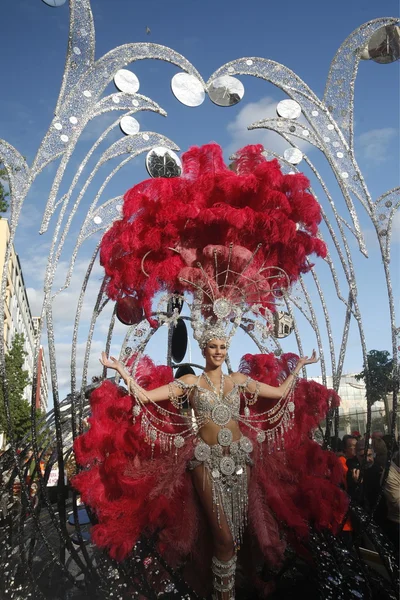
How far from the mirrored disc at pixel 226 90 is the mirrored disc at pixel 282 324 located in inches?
80.3

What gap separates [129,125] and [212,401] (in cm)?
288

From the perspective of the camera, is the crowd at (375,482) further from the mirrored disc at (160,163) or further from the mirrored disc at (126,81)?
the mirrored disc at (126,81)

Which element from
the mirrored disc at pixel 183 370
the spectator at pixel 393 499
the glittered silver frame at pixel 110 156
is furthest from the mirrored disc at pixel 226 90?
the spectator at pixel 393 499

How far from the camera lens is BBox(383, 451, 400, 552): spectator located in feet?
12.5

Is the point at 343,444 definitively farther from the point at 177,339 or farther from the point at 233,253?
the point at 233,253

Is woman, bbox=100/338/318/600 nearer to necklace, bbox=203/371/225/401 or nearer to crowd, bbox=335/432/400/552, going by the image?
necklace, bbox=203/371/225/401

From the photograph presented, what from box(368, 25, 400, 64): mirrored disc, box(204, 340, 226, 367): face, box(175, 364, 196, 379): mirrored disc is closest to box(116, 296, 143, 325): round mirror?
box(175, 364, 196, 379): mirrored disc

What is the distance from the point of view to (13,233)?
3.64 metres

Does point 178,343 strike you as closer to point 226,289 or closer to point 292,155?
point 226,289

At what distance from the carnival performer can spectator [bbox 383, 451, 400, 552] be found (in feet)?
1.28

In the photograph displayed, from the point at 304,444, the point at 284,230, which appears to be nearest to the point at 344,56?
the point at 284,230

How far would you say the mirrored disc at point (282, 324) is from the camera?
4630mm

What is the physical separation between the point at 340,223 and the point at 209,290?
5.13 feet

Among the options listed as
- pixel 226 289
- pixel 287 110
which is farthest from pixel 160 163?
pixel 226 289
